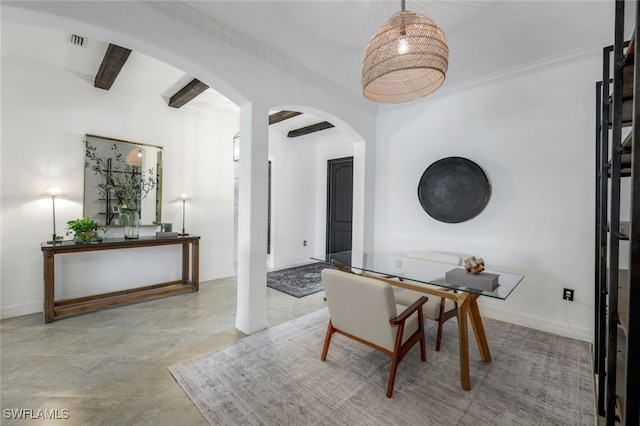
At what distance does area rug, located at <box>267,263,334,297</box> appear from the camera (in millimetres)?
3934

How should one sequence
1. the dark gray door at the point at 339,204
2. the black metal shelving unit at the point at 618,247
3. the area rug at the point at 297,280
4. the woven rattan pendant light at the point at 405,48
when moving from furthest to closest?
the dark gray door at the point at 339,204
the area rug at the point at 297,280
the woven rattan pendant light at the point at 405,48
the black metal shelving unit at the point at 618,247

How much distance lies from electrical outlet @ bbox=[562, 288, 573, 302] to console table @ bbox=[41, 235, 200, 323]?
4.30 meters

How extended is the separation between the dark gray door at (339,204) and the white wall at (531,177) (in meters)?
1.97

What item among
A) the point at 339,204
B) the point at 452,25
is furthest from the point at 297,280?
the point at 452,25

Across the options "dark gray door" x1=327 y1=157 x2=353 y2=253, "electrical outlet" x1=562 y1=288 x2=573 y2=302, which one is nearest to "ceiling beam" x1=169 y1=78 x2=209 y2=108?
"dark gray door" x1=327 y1=157 x2=353 y2=253

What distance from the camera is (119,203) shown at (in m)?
3.49

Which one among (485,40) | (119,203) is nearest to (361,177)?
(485,40)

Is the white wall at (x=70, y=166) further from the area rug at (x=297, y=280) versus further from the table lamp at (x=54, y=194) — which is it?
the area rug at (x=297, y=280)

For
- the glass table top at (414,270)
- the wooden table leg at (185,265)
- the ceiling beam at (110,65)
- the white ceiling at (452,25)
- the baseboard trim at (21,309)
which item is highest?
the white ceiling at (452,25)

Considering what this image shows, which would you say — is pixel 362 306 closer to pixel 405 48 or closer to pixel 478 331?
pixel 478 331

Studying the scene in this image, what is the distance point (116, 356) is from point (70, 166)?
7.72 ft

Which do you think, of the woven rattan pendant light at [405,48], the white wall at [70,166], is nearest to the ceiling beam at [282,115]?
the white wall at [70,166]

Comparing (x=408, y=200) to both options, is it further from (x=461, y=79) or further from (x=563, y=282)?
(x=563, y=282)

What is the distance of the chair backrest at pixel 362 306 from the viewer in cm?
169
